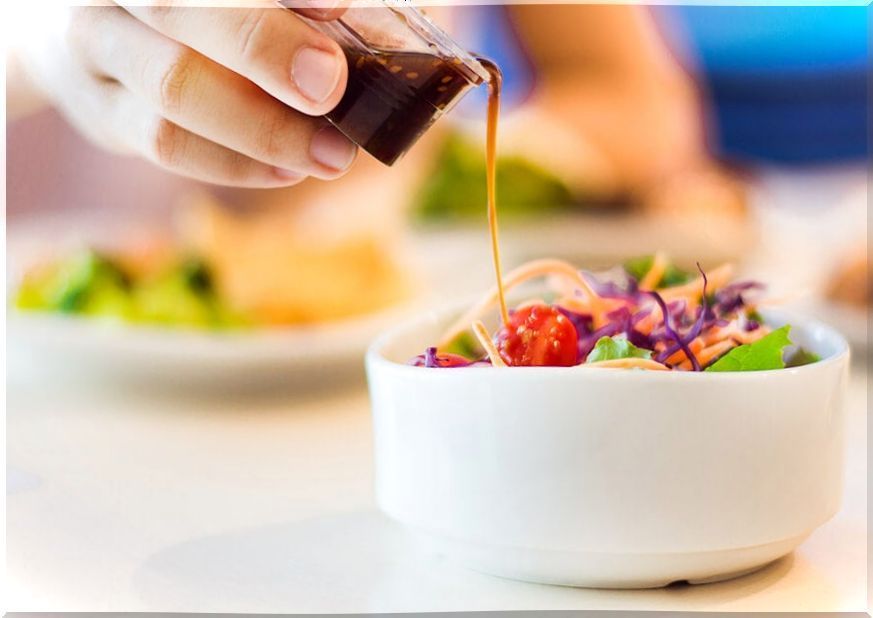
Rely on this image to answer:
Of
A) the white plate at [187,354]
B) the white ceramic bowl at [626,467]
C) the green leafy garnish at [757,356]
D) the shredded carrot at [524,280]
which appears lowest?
Answer: the white ceramic bowl at [626,467]

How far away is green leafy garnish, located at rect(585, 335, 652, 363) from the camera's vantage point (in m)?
0.83

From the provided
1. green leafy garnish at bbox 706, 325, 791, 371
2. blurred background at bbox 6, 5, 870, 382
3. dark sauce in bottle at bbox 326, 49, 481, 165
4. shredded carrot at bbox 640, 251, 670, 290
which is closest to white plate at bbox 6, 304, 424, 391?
blurred background at bbox 6, 5, 870, 382

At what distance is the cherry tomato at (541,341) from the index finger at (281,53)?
0.72 feet

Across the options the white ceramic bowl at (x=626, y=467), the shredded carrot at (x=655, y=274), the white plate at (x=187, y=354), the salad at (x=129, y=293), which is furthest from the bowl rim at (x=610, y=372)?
the salad at (x=129, y=293)

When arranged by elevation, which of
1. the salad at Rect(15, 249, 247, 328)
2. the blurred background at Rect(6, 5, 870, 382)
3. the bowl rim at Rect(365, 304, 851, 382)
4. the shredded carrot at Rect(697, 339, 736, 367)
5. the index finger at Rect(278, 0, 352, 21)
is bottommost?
the bowl rim at Rect(365, 304, 851, 382)

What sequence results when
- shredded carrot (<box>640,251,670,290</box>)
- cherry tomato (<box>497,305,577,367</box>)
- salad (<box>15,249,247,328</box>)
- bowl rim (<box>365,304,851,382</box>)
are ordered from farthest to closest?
1. salad (<box>15,249,247,328</box>)
2. shredded carrot (<box>640,251,670,290</box>)
3. cherry tomato (<box>497,305,577,367</box>)
4. bowl rim (<box>365,304,851,382</box>)

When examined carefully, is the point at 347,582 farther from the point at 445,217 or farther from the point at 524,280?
the point at 445,217

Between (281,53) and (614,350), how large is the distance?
0.32 metres

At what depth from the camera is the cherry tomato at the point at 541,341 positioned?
85cm

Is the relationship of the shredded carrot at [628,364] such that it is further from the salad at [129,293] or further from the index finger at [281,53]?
the salad at [129,293]

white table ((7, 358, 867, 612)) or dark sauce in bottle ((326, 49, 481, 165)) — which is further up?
dark sauce in bottle ((326, 49, 481, 165))

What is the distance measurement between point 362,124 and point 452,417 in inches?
9.1

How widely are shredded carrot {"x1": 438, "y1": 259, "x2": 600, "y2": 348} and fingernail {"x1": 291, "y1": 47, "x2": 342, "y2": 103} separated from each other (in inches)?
9.5

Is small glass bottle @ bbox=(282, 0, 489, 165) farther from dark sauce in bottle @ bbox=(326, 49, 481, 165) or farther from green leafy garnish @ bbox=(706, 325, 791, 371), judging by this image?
green leafy garnish @ bbox=(706, 325, 791, 371)
